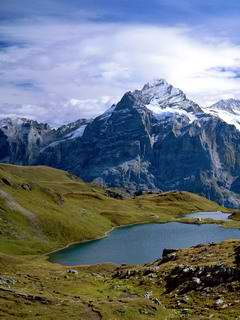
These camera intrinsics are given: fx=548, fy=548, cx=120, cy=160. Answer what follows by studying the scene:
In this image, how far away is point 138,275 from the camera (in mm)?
74938

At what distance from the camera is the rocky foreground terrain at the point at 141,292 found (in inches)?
2018

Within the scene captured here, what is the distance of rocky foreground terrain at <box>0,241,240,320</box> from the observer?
168ft

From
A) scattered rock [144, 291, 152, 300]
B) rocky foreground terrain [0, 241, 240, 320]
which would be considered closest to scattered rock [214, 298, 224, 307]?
rocky foreground terrain [0, 241, 240, 320]

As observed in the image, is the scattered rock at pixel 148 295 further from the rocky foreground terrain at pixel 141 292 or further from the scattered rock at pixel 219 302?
the scattered rock at pixel 219 302

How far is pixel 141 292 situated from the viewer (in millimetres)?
65812

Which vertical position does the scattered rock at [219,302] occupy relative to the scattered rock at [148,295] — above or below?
above

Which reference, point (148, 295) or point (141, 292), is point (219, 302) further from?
point (141, 292)

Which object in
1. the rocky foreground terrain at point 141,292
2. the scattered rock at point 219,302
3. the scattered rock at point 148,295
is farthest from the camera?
the scattered rock at point 148,295

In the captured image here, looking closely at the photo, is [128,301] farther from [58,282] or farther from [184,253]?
[184,253]

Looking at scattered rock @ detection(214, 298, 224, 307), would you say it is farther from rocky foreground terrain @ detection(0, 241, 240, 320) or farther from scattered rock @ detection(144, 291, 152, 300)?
scattered rock @ detection(144, 291, 152, 300)

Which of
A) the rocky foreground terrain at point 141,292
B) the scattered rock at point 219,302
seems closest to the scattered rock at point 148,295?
the rocky foreground terrain at point 141,292

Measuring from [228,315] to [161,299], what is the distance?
471 inches

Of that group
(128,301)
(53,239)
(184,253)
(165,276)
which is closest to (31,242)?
(53,239)

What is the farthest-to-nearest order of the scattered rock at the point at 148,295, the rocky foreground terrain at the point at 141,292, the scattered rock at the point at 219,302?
the scattered rock at the point at 148,295 → the scattered rock at the point at 219,302 → the rocky foreground terrain at the point at 141,292
